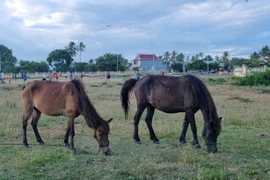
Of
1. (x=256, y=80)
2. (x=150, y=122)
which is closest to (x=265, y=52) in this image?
(x=256, y=80)

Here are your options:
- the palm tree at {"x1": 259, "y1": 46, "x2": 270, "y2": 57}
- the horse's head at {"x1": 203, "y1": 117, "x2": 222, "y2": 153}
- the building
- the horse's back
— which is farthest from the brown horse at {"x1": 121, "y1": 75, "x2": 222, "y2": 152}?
the building

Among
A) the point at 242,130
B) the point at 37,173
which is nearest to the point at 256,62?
the point at 242,130

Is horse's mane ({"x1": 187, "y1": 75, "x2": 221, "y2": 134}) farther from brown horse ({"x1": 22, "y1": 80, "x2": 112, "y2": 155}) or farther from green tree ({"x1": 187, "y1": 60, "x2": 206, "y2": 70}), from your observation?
green tree ({"x1": 187, "y1": 60, "x2": 206, "y2": 70})

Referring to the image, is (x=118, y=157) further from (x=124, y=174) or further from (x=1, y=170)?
(x=1, y=170)

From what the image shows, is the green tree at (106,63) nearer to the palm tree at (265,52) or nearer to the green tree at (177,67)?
the green tree at (177,67)

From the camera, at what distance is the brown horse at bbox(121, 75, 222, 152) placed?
7.73 meters

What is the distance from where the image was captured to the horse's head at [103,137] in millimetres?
7359

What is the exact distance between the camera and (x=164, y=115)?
13820 millimetres

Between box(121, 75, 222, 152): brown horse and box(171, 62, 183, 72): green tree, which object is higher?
box(171, 62, 183, 72): green tree

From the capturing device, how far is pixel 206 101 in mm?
8117

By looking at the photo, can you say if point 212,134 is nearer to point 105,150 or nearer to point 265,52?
point 105,150

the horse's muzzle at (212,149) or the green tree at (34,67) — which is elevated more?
the green tree at (34,67)

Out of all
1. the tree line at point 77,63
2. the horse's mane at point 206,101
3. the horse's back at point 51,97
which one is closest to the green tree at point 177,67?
the tree line at point 77,63

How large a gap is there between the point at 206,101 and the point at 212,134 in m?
0.93
